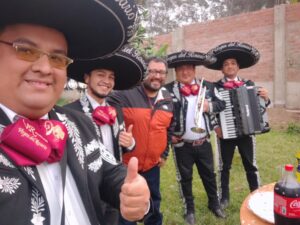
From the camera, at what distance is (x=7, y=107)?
1.31 meters

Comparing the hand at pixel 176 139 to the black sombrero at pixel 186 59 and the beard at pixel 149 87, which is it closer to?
the beard at pixel 149 87

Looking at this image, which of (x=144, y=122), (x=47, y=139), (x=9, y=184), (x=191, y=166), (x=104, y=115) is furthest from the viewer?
(x=191, y=166)

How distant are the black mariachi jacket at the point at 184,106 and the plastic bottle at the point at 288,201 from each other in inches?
89.3

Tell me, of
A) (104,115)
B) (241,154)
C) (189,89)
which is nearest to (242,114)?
(241,154)

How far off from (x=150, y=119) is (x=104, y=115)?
2.39 ft

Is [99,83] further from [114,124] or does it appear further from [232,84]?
[232,84]

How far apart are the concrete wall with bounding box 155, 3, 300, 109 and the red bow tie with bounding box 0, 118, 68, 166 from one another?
936 cm

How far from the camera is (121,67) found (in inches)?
121

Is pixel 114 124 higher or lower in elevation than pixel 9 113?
lower

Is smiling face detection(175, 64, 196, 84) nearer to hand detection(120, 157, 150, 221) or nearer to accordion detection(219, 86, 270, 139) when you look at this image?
accordion detection(219, 86, 270, 139)

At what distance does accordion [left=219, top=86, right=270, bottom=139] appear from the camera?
157 inches

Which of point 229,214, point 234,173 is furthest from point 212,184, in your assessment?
point 234,173

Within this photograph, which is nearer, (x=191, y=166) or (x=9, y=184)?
(x=9, y=184)

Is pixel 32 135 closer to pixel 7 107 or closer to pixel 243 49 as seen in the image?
pixel 7 107
